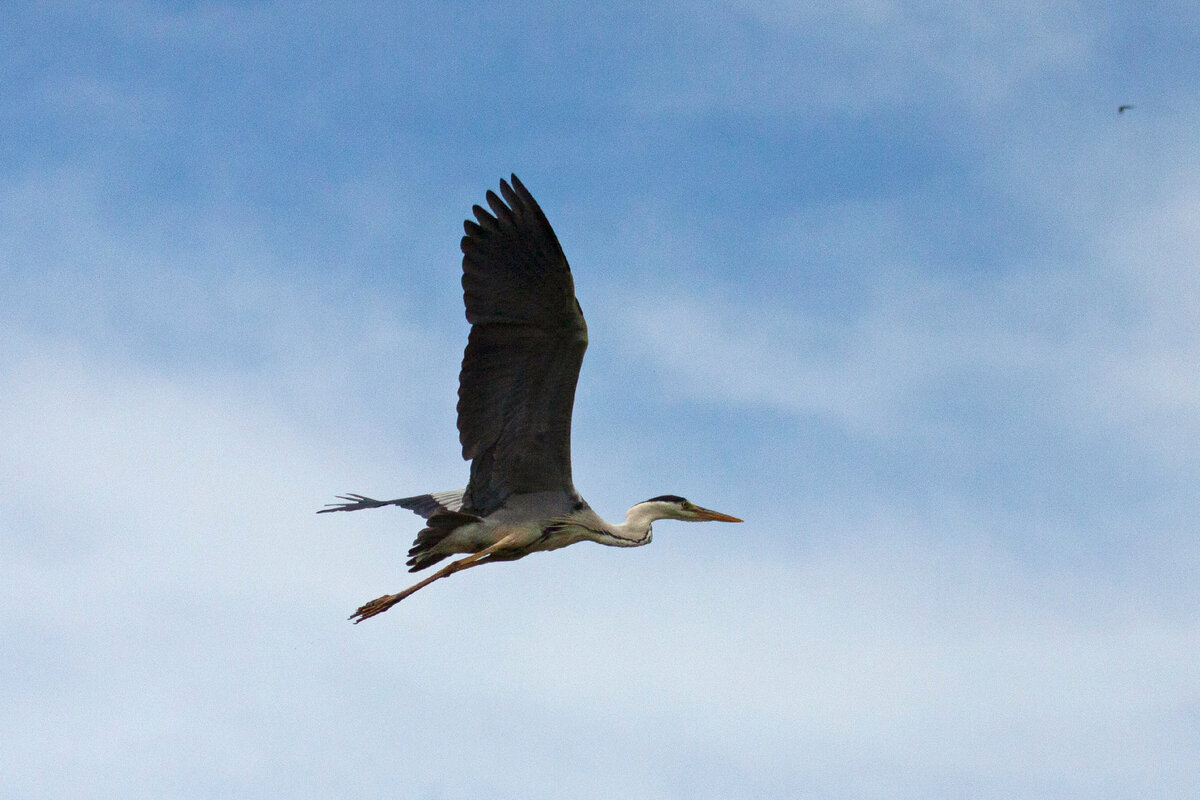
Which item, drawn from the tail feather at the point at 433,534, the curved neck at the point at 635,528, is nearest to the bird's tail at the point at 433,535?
the tail feather at the point at 433,534

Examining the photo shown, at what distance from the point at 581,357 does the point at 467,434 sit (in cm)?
136

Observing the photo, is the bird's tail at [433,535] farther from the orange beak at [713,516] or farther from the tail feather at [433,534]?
the orange beak at [713,516]

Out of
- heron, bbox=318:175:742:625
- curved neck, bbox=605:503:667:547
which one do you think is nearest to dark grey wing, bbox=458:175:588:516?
heron, bbox=318:175:742:625

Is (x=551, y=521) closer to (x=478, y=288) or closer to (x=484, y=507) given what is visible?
(x=484, y=507)

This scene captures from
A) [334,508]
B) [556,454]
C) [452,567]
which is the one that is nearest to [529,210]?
[556,454]

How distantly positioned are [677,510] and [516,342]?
3.56 m

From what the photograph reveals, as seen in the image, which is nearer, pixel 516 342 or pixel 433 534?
pixel 516 342

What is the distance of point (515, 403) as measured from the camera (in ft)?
38.5

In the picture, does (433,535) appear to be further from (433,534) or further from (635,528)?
(635,528)

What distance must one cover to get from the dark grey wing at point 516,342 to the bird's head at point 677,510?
195 cm

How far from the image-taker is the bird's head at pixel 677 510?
1384 cm

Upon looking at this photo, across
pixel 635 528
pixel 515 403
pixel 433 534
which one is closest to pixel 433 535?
pixel 433 534

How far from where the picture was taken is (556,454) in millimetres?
12188

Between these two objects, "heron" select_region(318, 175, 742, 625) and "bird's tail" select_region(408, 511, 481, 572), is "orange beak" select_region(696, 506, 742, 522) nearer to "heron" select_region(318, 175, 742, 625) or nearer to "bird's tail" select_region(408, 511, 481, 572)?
"heron" select_region(318, 175, 742, 625)
